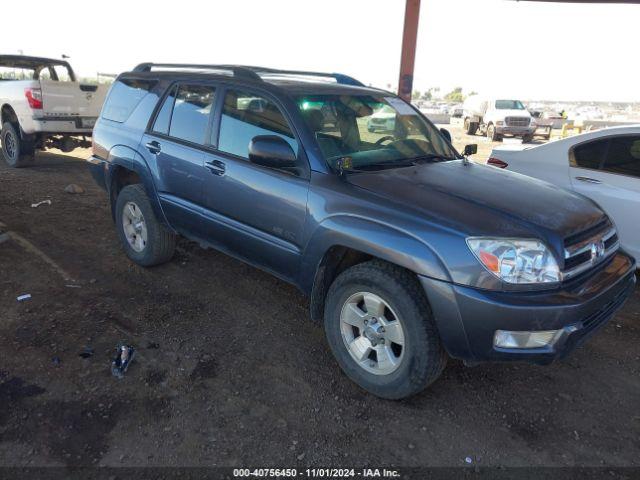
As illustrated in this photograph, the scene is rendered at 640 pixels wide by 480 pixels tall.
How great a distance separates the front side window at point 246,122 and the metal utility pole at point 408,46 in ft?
30.4

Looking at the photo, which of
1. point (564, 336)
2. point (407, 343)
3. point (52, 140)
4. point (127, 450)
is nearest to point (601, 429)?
point (564, 336)

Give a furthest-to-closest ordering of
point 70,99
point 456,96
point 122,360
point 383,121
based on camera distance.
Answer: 1. point 456,96
2. point 70,99
3. point 383,121
4. point 122,360

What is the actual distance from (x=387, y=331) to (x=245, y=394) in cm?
95

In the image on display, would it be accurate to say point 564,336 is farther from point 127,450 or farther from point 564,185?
point 564,185

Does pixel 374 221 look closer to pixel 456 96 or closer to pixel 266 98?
pixel 266 98

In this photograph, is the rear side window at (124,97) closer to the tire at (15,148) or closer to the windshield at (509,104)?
the tire at (15,148)

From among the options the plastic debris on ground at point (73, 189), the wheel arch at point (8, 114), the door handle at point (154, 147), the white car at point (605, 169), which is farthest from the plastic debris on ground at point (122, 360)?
the wheel arch at point (8, 114)

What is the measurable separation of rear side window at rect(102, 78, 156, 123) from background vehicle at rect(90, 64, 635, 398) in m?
0.14

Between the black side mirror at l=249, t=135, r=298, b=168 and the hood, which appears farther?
the black side mirror at l=249, t=135, r=298, b=168

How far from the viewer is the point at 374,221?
2.76 m

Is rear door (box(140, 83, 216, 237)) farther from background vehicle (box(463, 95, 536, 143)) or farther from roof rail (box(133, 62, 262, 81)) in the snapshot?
background vehicle (box(463, 95, 536, 143))

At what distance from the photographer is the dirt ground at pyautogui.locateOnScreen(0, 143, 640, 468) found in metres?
2.55

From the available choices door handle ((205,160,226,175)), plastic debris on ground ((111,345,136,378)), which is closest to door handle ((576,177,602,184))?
door handle ((205,160,226,175))

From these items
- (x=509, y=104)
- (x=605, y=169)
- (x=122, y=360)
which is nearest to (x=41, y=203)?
(x=122, y=360)
